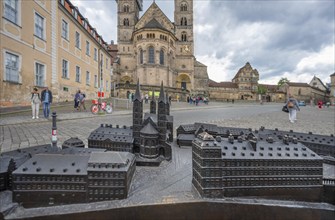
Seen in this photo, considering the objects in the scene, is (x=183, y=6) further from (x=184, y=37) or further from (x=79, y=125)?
(x=79, y=125)

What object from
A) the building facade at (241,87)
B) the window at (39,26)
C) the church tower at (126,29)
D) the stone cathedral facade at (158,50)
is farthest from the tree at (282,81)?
the window at (39,26)

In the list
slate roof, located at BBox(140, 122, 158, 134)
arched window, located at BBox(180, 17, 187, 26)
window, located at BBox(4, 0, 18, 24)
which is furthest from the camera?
arched window, located at BBox(180, 17, 187, 26)

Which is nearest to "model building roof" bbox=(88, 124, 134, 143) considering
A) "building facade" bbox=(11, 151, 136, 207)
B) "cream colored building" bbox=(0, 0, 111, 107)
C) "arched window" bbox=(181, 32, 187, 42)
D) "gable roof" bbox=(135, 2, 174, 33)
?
"building facade" bbox=(11, 151, 136, 207)

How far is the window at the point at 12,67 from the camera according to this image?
1253 cm

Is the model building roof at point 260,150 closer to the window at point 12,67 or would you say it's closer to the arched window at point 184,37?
the window at point 12,67

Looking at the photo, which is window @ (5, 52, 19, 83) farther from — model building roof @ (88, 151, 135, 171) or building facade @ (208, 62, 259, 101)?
building facade @ (208, 62, 259, 101)

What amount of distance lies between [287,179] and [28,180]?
3323mm

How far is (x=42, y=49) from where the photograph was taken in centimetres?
1589

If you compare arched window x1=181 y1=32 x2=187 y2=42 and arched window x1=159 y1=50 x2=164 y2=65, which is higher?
arched window x1=181 y1=32 x2=187 y2=42

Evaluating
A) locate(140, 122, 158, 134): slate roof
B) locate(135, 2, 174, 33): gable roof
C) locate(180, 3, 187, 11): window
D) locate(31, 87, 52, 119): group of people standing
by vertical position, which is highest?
locate(180, 3, 187, 11): window

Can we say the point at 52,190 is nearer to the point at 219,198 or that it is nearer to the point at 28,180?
the point at 28,180

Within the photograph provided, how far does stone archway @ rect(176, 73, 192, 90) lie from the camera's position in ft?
182

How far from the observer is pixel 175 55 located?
5462cm

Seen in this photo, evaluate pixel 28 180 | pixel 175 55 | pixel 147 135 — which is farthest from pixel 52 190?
pixel 175 55
